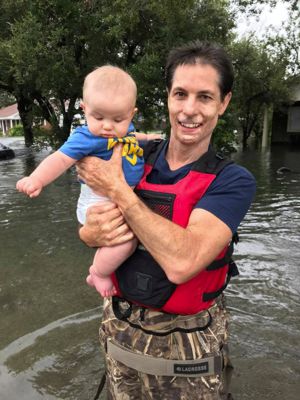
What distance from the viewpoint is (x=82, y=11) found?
1343 cm

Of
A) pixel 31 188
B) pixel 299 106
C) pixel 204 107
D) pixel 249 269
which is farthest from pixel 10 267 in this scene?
pixel 299 106

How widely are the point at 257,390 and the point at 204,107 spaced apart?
2.72m

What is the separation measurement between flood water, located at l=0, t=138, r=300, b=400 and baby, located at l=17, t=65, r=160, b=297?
223 cm

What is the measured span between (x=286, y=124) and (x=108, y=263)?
34024mm

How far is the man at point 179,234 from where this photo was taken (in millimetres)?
1948

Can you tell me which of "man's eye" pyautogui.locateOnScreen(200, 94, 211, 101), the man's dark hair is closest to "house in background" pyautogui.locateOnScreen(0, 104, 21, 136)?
the man's dark hair

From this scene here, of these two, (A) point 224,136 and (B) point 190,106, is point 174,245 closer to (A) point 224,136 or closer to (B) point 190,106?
(B) point 190,106

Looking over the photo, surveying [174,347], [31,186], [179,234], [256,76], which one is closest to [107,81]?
[31,186]

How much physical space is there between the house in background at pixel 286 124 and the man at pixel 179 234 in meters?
28.9

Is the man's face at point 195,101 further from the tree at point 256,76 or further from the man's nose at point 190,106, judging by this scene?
the tree at point 256,76

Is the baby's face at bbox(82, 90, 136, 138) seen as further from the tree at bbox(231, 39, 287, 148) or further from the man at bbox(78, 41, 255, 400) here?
the tree at bbox(231, 39, 287, 148)

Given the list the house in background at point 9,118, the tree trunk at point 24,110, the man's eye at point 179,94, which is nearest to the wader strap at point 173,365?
the man's eye at point 179,94

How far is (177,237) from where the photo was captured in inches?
74.2

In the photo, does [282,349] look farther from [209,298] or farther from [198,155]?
[198,155]
